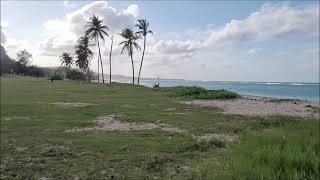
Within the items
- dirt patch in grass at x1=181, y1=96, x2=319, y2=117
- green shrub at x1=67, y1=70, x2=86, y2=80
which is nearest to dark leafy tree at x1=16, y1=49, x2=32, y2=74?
green shrub at x1=67, y1=70, x2=86, y2=80

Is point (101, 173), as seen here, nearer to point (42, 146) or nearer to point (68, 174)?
point (68, 174)

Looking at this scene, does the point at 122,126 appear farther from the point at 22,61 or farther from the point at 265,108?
the point at 22,61

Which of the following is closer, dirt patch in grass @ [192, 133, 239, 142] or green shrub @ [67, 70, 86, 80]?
dirt patch in grass @ [192, 133, 239, 142]

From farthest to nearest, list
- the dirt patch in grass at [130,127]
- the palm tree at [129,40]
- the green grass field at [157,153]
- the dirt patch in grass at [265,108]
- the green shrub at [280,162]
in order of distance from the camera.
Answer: the palm tree at [129,40]
the dirt patch in grass at [265,108]
the dirt patch in grass at [130,127]
the green grass field at [157,153]
the green shrub at [280,162]

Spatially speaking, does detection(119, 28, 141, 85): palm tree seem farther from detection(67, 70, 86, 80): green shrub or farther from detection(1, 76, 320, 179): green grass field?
detection(1, 76, 320, 179): green grass field

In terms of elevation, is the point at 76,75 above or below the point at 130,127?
above

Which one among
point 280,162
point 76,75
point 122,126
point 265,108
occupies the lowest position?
point 122,126

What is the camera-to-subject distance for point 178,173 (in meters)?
8.98

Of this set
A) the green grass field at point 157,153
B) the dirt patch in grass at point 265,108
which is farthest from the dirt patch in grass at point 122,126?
the dirt patch in grass at point 265,108

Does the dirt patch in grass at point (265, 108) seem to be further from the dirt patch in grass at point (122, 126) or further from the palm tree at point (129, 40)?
the palm tree at point (129, 40)

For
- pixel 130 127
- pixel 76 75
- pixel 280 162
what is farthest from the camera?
pixel 76 75

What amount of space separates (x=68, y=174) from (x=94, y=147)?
2806 millimetres

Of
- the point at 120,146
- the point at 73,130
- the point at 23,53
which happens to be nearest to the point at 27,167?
the point at 120,146

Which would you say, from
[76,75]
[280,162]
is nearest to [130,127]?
[280,162]
